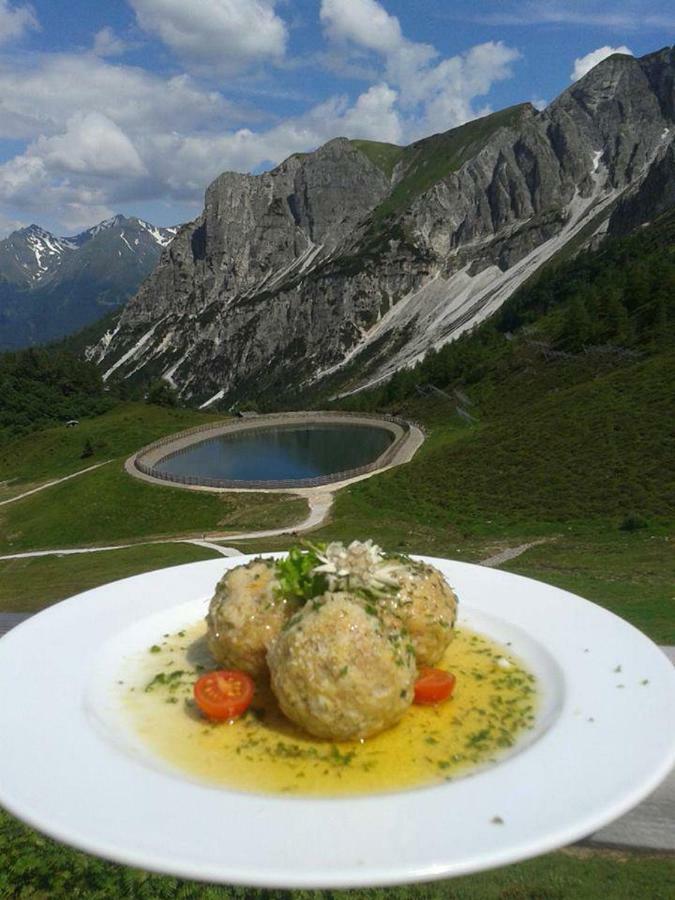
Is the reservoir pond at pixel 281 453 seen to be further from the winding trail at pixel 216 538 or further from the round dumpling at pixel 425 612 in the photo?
the round dumpling at pixel 425 612

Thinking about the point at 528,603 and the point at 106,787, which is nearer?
the point at 106,787

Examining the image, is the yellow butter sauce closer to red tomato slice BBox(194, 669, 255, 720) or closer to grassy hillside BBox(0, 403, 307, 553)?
red tomato slice BBox(194, 669, 255, 720)

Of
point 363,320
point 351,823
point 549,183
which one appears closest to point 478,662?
point 351,823

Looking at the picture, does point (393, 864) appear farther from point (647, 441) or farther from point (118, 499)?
point (118, 499)

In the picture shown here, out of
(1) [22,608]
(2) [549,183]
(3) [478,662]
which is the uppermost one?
(2) [549,183]

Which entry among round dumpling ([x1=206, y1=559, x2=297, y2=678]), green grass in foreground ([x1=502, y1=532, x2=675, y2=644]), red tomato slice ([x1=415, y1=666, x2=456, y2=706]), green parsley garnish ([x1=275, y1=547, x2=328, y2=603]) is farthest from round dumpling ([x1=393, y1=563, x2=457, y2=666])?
green grass in foreground ([x1=502, y1=532, x2=675, y2=644])

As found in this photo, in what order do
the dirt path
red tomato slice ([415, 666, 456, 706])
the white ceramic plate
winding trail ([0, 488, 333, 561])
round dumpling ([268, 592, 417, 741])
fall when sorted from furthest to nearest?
winding trail ([0, 488, 333, 561])
the dirt path
red tomato slice ([415, 666, 456, 706])
round dumpling ([268, 592, 417, 741])
the white ceramic plate
